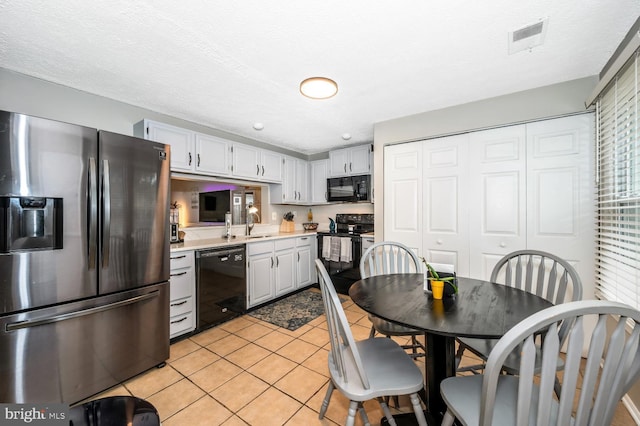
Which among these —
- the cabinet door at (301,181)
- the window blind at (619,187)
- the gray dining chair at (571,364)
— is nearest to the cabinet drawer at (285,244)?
the cabinet door at (301,181)

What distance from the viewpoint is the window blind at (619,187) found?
156 cm

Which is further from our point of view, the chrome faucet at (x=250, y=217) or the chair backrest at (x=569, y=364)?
the chrome faucet at (x=250, y=217)

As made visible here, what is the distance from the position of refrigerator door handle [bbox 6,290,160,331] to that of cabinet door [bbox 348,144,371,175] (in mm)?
2998

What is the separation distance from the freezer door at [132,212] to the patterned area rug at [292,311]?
137cm

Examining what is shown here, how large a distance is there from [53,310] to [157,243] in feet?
2.29

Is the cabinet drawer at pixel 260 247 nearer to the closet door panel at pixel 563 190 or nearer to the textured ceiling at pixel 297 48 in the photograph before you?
the textured ceiling at pixel 297 48

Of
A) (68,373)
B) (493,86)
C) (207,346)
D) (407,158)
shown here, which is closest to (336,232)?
(407,158)

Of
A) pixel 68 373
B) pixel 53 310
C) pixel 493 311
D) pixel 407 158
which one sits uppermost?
pixel 407 158

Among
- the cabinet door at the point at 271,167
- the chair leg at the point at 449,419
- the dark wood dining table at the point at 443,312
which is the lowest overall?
the chair leg at the point at 449,419

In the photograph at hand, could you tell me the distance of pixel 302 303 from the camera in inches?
142

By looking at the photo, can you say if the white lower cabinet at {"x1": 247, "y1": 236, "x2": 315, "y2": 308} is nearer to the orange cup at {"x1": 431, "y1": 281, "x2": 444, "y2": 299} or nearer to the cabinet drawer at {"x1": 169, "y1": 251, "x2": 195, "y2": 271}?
the cabinet drawer at {"x1": 169, "y1": 251, "x2": 195, "y2": 271}

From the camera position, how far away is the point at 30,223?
157 cm

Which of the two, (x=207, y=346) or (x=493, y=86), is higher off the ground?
(x=493, y=86)

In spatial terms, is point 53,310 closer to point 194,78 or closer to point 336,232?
point 194,78
